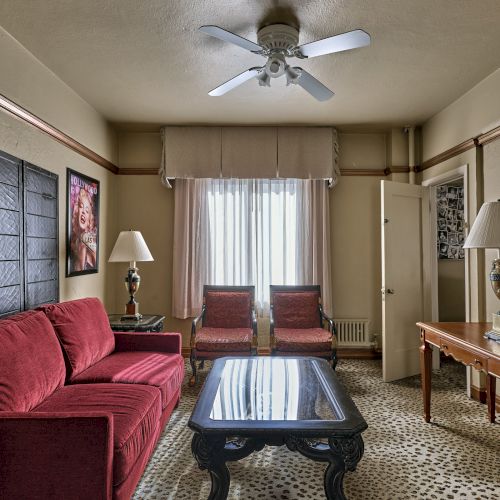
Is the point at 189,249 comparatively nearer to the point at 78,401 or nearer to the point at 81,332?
the point at 81,332

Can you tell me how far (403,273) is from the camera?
13.0 ft

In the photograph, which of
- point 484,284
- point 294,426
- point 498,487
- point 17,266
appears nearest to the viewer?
point 294,426

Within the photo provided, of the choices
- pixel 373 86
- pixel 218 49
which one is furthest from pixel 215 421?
pixel 373 86

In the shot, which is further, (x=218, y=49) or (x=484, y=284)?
(x=484, y=284)

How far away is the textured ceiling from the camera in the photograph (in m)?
2.31

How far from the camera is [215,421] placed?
5.89 ft

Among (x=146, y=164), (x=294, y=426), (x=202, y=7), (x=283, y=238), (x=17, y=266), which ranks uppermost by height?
(x=202, y=7)

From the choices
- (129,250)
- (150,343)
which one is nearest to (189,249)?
(129,250)

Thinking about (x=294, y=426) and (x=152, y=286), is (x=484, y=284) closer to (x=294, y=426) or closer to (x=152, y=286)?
(x=294, y=426)

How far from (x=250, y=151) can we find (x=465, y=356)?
121 inches

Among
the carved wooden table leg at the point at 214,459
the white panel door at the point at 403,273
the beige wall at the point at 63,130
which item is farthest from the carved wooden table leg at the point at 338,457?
the beige wall at the point at 63,130

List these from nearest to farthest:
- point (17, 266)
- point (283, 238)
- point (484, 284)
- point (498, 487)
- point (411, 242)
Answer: point (498, 487) → point (17, 266) → point (484, 284) → point (411, 242) → point (283, 238)

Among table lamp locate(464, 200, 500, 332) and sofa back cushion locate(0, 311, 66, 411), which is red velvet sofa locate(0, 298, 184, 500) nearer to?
sofa back cushion locate(0, 311, 66, 411)

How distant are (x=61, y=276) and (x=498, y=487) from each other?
3.36 m
